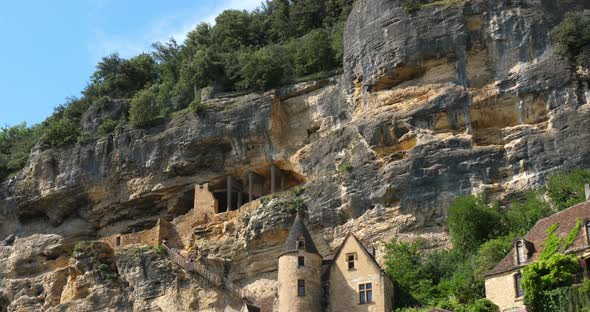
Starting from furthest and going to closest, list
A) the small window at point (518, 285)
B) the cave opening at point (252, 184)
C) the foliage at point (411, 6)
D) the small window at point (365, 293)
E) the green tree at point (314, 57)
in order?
the green tree at point (314, 57) < the cave opening at point (252, 184) < the foliage at point (411, 6) < the small window at point (365, 293) < the small window at point (518, 285)

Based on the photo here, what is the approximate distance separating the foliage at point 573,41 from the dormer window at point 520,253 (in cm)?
1078

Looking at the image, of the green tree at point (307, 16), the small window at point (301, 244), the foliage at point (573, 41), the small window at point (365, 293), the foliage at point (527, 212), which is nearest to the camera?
the small window at point (365, 293)

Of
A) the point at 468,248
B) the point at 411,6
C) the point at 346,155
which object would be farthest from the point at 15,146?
the point at 468,248

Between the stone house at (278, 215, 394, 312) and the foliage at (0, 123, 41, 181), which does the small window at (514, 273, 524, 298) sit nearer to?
the stone house at (278, 215, 394, 312)

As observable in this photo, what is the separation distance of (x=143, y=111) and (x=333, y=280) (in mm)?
19401

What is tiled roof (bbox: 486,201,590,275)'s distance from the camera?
32969 mm

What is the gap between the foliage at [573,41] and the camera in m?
41.8

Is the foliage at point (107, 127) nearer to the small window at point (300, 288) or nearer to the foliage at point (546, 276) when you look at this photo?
the small window at point (300, 288)

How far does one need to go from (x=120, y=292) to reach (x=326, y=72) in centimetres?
1555

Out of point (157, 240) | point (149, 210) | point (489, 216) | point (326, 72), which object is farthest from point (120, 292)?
point (489, 216)

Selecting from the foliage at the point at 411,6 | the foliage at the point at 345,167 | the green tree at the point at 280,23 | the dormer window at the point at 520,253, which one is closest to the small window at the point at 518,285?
the dormer window at the point at 520,253

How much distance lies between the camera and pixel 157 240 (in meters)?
49.3

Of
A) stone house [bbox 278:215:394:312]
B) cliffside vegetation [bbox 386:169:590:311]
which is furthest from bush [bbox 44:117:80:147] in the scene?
cliffside vegetation [bbox 386:169:590:311]

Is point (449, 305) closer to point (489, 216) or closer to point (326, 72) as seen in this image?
point (489, 216)
